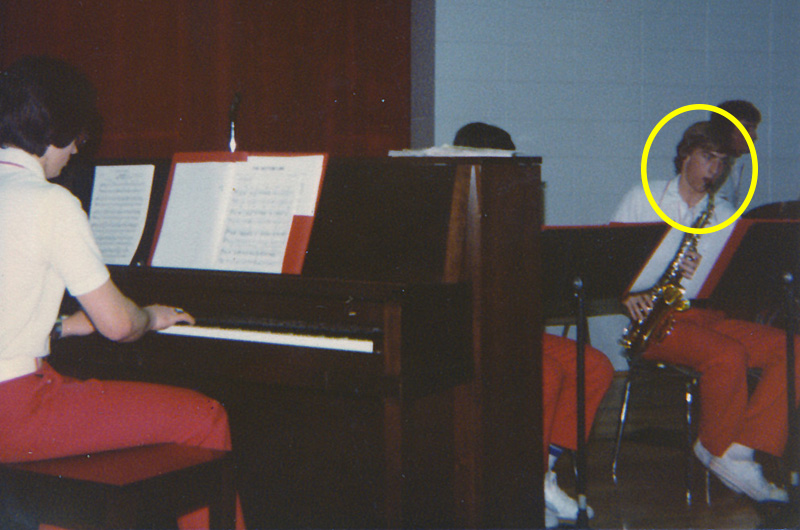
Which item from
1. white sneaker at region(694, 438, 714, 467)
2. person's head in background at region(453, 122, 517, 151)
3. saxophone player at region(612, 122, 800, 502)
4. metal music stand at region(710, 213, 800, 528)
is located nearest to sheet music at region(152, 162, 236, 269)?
person's head in background at region(453, 122, 517, 151)

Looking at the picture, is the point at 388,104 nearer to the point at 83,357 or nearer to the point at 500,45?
the point at 500,45

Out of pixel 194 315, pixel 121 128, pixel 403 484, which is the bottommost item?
pixel 403 484

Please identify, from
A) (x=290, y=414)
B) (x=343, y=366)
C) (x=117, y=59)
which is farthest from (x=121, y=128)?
(x=343, y=366)

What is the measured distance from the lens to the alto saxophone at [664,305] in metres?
2.60

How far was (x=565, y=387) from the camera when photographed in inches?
102

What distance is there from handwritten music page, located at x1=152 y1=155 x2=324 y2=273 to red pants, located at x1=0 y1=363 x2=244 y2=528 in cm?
42

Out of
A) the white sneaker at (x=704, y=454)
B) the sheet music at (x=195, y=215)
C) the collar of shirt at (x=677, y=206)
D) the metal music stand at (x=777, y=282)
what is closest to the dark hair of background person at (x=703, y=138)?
the collar of shirt at (x=677, y=206)

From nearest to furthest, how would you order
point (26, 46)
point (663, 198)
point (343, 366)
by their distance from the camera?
point (343, 366), point (663, 198), point (26, 46)

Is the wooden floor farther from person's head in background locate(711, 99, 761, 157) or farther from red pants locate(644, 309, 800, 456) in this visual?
person's head in background locate(711, 99, 761, 157)

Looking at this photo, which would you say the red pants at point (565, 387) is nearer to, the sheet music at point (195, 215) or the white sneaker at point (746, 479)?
the white sneaker at point (746, 479)

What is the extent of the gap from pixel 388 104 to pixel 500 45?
1.95 feet

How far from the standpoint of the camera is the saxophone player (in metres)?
2.65

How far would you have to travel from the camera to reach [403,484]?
176 centimetres

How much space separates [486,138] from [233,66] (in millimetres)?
1413
